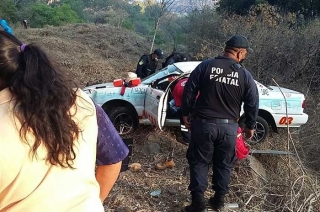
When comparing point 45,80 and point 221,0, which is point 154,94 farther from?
point 221,0

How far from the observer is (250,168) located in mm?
5051

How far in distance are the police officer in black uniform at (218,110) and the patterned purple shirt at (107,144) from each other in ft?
6.93

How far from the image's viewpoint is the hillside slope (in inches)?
576

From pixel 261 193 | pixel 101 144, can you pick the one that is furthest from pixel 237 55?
pixel 101 144

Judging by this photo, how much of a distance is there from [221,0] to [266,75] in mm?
9730

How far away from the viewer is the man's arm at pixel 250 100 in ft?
12.3

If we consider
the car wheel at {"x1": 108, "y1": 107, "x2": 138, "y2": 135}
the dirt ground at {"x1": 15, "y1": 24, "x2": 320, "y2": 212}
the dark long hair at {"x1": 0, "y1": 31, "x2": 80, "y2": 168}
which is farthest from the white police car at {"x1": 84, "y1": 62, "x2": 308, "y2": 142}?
the dark long hair at {"x1": 0, "y1": 31, "x2": 80, "y2": 168}

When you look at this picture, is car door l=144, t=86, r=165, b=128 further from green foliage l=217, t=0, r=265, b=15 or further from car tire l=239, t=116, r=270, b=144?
green foliage l=217, t=0, r=265, b=15

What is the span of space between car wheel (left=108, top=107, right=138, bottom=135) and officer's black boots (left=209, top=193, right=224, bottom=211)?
9.67 ft

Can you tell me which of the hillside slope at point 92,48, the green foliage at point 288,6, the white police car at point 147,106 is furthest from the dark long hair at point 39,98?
the green foliage at point 288,6

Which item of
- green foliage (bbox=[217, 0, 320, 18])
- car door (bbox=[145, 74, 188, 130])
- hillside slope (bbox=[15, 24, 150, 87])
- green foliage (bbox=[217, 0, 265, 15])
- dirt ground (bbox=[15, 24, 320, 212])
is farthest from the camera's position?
green foliage (bbox=[217, 0, 265, 15])

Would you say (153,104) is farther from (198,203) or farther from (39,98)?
(39,98)

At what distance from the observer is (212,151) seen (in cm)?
377

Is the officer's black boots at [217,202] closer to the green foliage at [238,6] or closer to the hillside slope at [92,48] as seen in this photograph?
the hillside slope at [92,48]
